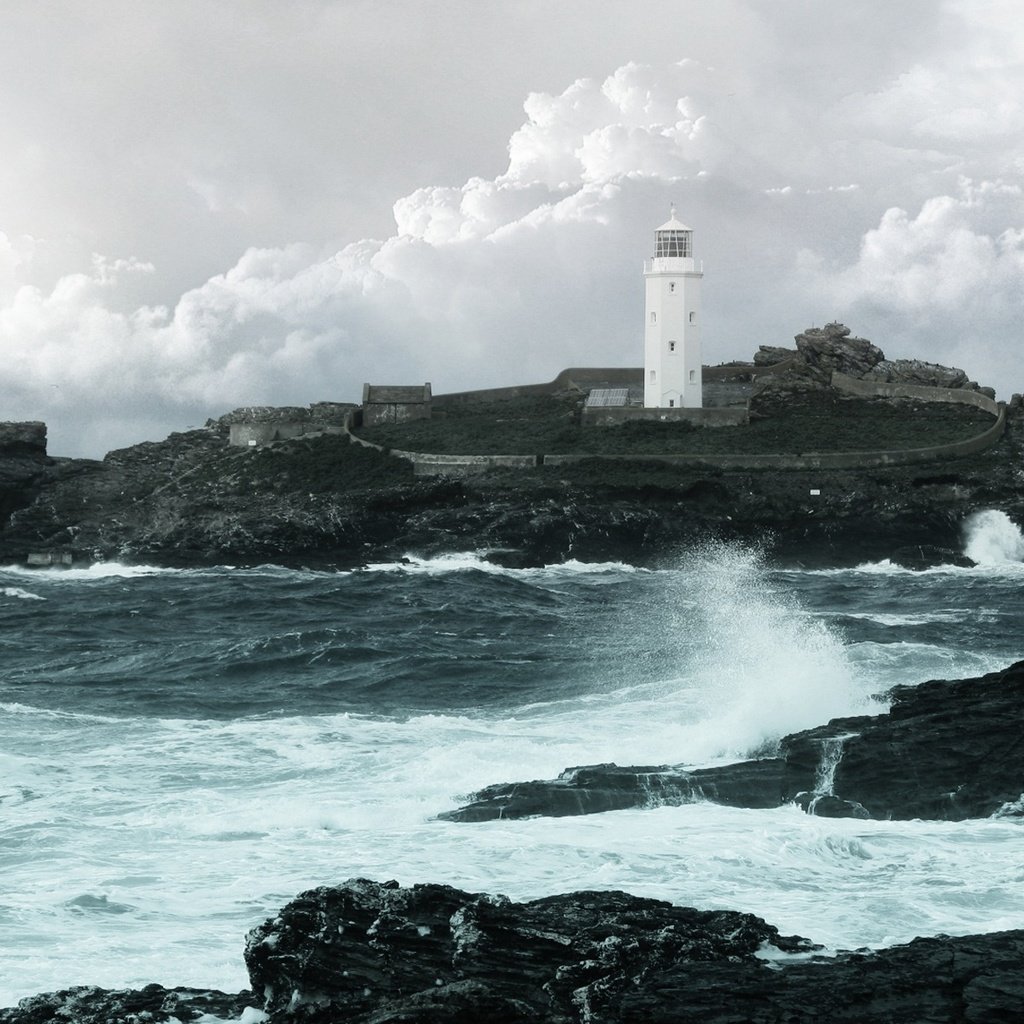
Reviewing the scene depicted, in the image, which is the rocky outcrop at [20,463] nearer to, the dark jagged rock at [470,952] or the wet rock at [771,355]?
the wet rock at [771,355]

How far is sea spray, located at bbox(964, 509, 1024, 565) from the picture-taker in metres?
50.8

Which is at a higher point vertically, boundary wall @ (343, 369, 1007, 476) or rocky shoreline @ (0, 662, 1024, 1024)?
boundary wall @ (343, 369, 1007, 476)

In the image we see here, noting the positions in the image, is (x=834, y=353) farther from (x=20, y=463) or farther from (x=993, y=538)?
(x=20, y=463)

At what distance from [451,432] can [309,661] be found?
32771mm

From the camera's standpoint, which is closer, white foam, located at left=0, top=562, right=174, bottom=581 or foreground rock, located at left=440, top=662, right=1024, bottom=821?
foreground rock, located at left=440, top=662, right=1024, bottom=821

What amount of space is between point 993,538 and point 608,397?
18433 mm

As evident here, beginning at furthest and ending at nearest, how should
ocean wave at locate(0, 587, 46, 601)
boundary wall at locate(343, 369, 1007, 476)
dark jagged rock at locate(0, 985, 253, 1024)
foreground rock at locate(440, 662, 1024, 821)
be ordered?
boundary wall at locate(343, 369, 1007, 476)
ocean wave at locate(0, 587, 46, 601)
foreground rock at locate(440, 662, 1024, 821)
dark jagged rock at locate(0, 985, 253, 1024)

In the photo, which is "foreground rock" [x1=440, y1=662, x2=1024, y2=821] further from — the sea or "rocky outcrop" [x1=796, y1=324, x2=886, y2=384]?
"rocky outcrop" [x1=796, y1=324, x2=886, y2=384]

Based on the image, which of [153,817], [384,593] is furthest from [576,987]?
[384,593]

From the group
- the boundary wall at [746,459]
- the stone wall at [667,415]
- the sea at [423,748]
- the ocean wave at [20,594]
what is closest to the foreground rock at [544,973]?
the sea at [423,748]

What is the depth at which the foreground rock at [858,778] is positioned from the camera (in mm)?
17281

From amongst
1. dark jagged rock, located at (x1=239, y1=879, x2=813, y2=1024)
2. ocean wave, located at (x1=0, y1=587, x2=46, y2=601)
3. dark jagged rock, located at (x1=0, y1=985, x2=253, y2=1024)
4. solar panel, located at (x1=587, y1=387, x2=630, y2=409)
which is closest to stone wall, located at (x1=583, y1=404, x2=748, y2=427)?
solar panel, located at (x1=587, y1=387, x2=630, y2=409)

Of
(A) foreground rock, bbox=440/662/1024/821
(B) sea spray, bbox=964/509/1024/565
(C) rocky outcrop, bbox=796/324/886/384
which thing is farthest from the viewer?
(C) rocky outcrop, bbox=796/324/886/384

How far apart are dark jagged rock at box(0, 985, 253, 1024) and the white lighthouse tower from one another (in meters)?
51.6
